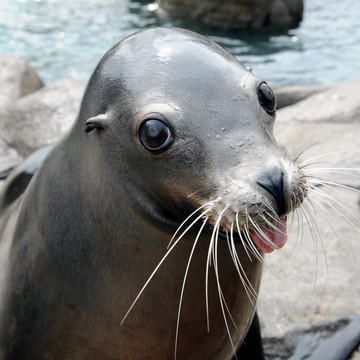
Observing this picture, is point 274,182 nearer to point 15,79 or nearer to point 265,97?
point 265,97

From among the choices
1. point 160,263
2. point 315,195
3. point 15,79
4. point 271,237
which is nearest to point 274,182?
point 271,237

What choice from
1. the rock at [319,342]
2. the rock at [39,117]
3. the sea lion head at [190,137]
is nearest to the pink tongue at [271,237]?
the sea lion head at [190,137]

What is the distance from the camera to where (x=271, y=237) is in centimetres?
220

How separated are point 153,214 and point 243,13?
10.8 meters

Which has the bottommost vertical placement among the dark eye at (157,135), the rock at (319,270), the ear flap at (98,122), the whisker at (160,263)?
the rock at (319,270)

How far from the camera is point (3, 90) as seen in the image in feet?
23.4

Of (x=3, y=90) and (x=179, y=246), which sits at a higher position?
(x=179, y=246)

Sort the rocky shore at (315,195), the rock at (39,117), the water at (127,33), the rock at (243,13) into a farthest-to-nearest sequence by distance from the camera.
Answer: the rock at (243,13) → the water at (127,33) → the rock at (39,117) → the rocky shore at (315,195)

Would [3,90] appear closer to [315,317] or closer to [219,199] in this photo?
[315,317]

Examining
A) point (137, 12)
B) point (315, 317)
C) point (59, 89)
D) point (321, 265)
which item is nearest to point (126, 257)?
point (315, 317)

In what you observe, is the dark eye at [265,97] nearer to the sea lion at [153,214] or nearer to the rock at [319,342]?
the sea lion at [153,214]

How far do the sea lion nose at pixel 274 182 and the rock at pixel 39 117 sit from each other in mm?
4194

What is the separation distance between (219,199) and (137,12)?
1268 centimetres

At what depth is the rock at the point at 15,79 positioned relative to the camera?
280 inches
